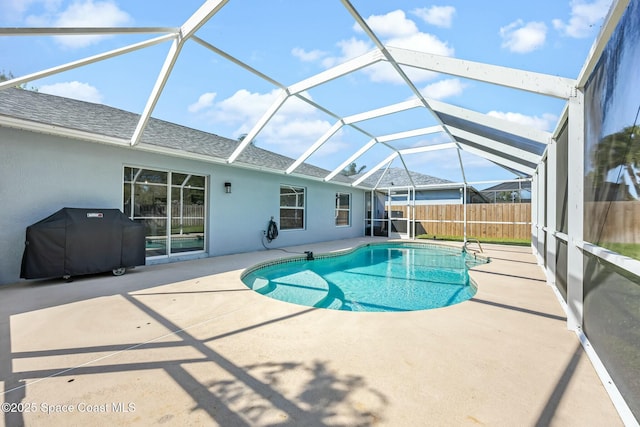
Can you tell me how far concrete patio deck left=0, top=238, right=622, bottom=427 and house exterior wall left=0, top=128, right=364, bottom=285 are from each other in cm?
178

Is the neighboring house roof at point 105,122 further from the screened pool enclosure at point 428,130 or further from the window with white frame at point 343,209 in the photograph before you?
the window with white frame at point 343,209

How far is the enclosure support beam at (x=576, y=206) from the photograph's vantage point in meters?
Result: 2.86

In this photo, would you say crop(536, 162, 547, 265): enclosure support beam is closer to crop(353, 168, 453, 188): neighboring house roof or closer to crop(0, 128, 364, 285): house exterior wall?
crop(0, 128, 364, 285): house exterior wall

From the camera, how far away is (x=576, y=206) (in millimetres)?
2961

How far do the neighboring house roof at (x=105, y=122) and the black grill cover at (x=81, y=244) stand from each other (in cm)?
165

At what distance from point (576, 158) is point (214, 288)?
5018 millimetres

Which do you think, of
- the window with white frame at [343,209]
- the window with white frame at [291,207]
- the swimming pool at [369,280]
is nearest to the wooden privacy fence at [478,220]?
the window with white frame at [343,209]

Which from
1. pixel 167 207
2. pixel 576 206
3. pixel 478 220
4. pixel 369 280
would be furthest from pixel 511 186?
pixel 167 207

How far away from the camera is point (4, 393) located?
197 centimetres

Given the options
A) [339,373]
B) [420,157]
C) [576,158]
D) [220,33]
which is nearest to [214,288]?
[339,373]

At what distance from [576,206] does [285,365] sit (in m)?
3.27

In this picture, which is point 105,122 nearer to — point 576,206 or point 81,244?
point 81,244

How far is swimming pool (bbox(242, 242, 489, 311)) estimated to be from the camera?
17.6ft

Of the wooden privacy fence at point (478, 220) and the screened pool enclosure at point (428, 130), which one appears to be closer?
the screened pool enclosure at point (428, 130)
